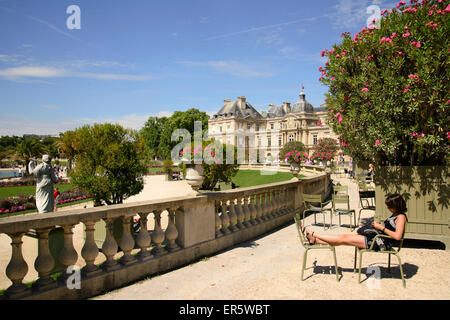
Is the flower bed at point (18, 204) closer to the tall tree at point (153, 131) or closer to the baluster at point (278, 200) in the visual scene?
the baluster at point (278, 200)

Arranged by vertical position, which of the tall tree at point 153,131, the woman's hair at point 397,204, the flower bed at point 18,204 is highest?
the tall tree at point 153,131

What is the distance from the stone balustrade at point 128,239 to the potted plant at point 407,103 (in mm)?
2539

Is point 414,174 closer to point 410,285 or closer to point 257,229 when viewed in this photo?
point 410,285

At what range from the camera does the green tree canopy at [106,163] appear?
9.42 m

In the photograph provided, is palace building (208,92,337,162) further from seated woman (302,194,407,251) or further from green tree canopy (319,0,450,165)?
seated woman (302,194,407,251)

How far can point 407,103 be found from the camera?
18.3ft

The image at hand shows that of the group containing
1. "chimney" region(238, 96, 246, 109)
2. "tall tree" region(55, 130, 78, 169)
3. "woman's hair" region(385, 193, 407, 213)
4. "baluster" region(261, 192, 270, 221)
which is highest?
"chimney" region(238, 96, 246, 109)

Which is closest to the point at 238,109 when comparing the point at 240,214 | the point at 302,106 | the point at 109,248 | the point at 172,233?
the point at 302,106

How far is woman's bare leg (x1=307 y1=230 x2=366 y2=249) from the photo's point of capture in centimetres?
422

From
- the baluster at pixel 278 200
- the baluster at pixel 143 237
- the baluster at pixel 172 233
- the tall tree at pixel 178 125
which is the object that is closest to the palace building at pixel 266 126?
the tall tree at pixel 178 125

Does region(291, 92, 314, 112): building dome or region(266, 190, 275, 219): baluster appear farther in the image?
region(291, 92, 314, 112): building dome

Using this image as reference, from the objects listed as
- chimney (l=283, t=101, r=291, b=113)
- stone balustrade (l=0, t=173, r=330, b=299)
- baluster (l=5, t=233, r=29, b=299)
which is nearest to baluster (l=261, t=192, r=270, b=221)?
stone balustrade (l=0, t=173, r=330, b=299)

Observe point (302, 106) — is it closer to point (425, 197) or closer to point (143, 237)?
point (425, 197)

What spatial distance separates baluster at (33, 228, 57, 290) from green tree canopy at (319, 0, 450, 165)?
219 inches
